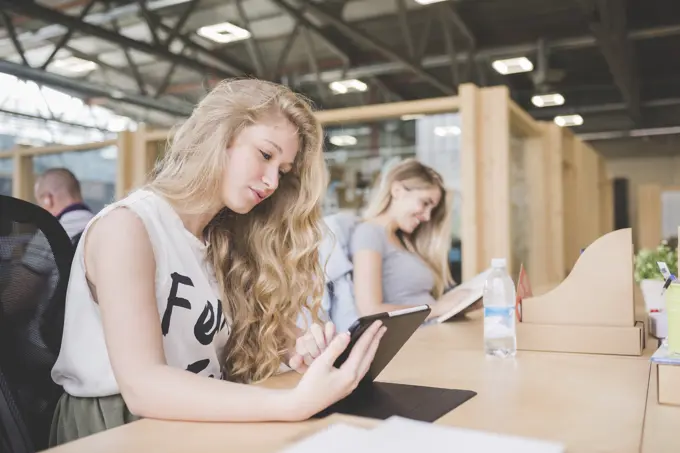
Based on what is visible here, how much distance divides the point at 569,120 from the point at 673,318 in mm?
9966

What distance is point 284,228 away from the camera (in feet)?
5.28

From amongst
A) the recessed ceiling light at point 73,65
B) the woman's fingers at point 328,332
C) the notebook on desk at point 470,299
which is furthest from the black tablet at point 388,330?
the recessed ceiling light at point 73,65

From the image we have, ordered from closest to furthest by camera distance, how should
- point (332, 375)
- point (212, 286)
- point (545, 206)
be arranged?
1. point (332, 375)
2. point (212, 286)
3. point (545, 206)

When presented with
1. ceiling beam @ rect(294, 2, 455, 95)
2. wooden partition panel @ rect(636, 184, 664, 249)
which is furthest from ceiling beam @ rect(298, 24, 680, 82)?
wooden partition panel @ rect(636, 184, 664, 249)

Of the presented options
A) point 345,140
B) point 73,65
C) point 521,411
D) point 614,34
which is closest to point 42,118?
point 73,65

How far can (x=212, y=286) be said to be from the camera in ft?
4.61

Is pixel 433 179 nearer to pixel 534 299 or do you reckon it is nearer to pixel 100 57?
pixel 534 299

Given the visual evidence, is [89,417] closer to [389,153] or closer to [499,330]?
[499,330]

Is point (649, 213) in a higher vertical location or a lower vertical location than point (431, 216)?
higher

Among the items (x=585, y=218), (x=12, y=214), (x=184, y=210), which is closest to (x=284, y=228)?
(x=184, y=210)

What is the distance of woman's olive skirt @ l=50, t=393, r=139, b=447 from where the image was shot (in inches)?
46.9

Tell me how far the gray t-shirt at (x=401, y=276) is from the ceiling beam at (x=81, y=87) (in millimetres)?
5900

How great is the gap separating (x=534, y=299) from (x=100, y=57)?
8211 millimetres

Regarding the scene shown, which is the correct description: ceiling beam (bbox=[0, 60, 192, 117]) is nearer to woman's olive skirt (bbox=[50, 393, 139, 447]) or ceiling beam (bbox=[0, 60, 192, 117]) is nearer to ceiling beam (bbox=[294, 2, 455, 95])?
ceiling beam (bbox=[294, 2, 455, 95])
